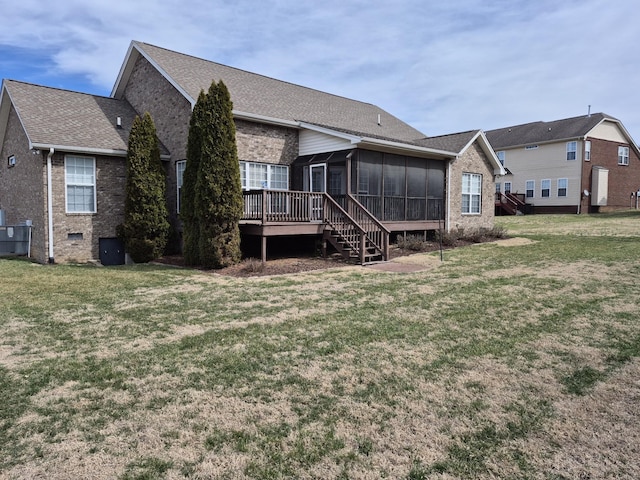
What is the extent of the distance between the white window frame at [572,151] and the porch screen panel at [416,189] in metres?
22.3

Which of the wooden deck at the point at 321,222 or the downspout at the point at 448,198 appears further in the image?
the downspout at the point at 448,198

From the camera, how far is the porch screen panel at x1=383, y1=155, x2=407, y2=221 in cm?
1533

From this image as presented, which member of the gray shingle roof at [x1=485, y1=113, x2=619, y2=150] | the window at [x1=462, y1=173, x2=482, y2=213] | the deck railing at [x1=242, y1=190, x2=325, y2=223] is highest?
the gray shingle roof at [x1=485, y1=113, x2=619, y2=150]

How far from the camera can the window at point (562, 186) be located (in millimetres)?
33438

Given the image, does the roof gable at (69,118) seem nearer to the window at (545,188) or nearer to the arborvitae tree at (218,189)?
the arborvitae tree at (218,189)

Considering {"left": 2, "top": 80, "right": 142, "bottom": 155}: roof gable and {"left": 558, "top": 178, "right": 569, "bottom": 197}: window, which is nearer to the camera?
{"left": 2, "top": 80, "right": 142, "bottom": 155}: roof gable

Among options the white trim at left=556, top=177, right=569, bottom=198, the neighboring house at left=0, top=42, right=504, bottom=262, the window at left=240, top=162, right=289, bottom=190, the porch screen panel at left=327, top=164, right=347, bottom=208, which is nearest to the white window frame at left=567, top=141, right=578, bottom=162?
the white trim at left=556, top=177, right=569, bottom=198

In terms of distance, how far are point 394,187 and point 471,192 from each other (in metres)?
5.45

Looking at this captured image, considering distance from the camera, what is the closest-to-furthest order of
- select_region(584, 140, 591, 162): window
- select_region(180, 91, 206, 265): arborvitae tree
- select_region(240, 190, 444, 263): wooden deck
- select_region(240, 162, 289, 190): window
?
1. select_region(180, 91, 206, 265): arborvitae tree
2. select_region(240, 190, 444, 263): wooden deck
3. select_region(240, 162, 289, 190): window
4. select_region(584, 140, 591, 162): window

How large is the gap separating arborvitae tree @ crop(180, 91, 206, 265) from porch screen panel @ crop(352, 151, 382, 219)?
509 centimetres

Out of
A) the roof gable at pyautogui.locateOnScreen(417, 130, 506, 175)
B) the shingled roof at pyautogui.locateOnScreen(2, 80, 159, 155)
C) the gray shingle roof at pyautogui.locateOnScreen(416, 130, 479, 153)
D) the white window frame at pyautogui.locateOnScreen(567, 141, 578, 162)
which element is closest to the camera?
the shingled roof at pyautogui.locateOnScreen(2, 80, 159, 155)

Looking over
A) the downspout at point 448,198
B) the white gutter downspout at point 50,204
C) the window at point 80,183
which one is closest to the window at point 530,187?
the downspout at point 448,198

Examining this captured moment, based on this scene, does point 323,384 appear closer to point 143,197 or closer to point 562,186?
point 143,197

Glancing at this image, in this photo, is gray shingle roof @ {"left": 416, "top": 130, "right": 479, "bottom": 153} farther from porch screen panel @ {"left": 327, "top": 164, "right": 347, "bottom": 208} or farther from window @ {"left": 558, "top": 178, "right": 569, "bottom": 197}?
window @ {"left": 558, "top": 178, "right": 569, "bottom": 197}
